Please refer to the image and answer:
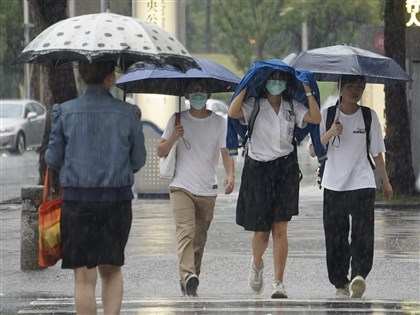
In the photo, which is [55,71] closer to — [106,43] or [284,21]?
[106,43]

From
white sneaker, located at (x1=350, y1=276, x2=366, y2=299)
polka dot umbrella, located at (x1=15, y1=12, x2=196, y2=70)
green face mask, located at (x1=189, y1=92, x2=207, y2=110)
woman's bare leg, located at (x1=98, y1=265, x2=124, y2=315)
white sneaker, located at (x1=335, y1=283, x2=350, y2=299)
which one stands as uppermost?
polka dot umbrella, located at (x1=15, y1=12, x2=196, y2=70)

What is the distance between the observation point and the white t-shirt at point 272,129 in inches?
432

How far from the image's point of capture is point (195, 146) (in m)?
11.5

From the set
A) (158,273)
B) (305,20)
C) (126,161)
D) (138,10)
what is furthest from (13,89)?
(126,161)

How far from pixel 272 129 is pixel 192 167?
852mm

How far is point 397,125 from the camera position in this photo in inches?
893

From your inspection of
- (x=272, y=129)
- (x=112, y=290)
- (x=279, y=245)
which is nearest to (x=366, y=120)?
(x=272, y=129)

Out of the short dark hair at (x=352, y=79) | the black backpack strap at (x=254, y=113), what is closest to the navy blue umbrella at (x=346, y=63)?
the short dark hair at (x=352, y=79)

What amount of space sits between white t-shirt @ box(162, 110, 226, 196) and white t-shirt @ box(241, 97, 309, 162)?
49cm

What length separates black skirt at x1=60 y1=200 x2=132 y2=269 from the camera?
27.2ft

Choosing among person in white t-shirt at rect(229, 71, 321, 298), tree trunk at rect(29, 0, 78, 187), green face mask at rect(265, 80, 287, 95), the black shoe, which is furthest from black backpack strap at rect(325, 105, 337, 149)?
tree trunk at rect(29, 0, 78, 187)

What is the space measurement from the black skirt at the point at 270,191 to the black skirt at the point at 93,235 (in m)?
2.84

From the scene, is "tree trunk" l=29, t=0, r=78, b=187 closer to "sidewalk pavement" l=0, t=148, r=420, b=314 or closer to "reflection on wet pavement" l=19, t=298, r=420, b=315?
"sidewalk pavement" l=0, t=148, r=420, b=314

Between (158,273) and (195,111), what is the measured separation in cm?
251
